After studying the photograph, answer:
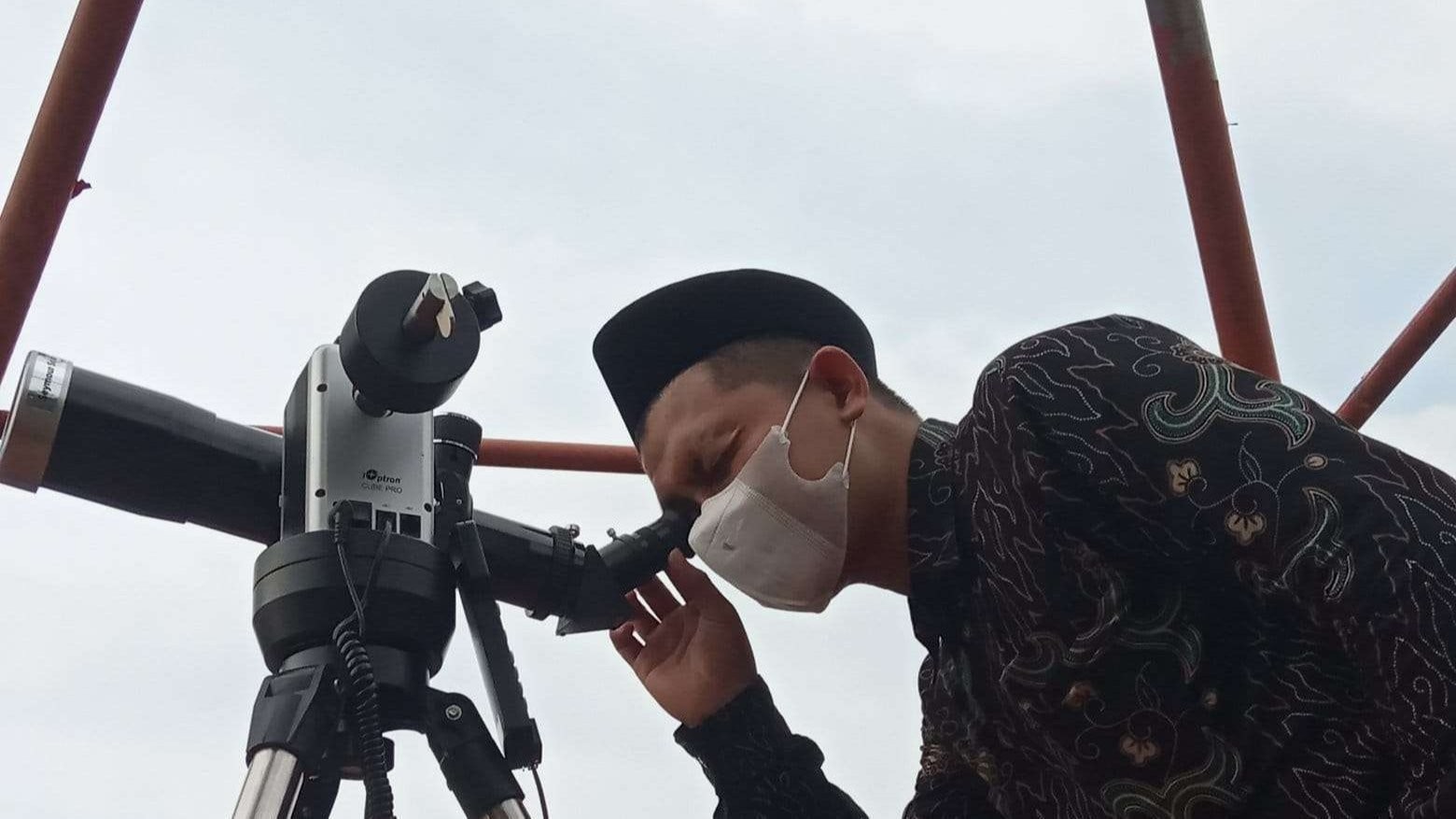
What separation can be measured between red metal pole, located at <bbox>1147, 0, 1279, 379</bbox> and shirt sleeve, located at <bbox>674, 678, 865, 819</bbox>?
0.78 meters

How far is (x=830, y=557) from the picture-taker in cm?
193

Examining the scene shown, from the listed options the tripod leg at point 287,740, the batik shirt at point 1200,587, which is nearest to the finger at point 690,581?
the batik shirt at point 1200,587

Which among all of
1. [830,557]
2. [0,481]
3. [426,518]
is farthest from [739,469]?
[0,481]

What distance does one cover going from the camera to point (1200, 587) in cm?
143

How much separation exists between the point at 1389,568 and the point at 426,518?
87 centimetres

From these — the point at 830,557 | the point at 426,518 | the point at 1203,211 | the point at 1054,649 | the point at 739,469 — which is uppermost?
the point at 1203,211

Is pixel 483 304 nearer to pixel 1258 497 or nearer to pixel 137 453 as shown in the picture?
pixel 137 453

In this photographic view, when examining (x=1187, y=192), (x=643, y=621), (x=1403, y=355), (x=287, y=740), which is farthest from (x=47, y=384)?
(x=1403, y=355)

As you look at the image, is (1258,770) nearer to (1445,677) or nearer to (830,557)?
(1445,677)

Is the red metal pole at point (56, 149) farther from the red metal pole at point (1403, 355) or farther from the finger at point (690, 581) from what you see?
the red metal pole at point (1403, 355)

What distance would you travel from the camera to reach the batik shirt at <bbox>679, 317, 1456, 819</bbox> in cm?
128

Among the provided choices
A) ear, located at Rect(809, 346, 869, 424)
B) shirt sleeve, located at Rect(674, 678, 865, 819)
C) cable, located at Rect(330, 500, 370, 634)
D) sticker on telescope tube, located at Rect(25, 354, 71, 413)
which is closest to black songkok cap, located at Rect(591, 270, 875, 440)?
ear, located at Rect(809, 346, 869, 424)

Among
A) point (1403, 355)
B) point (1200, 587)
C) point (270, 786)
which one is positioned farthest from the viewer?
point (1403, 355)

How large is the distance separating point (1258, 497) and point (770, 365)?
83 centimetres
